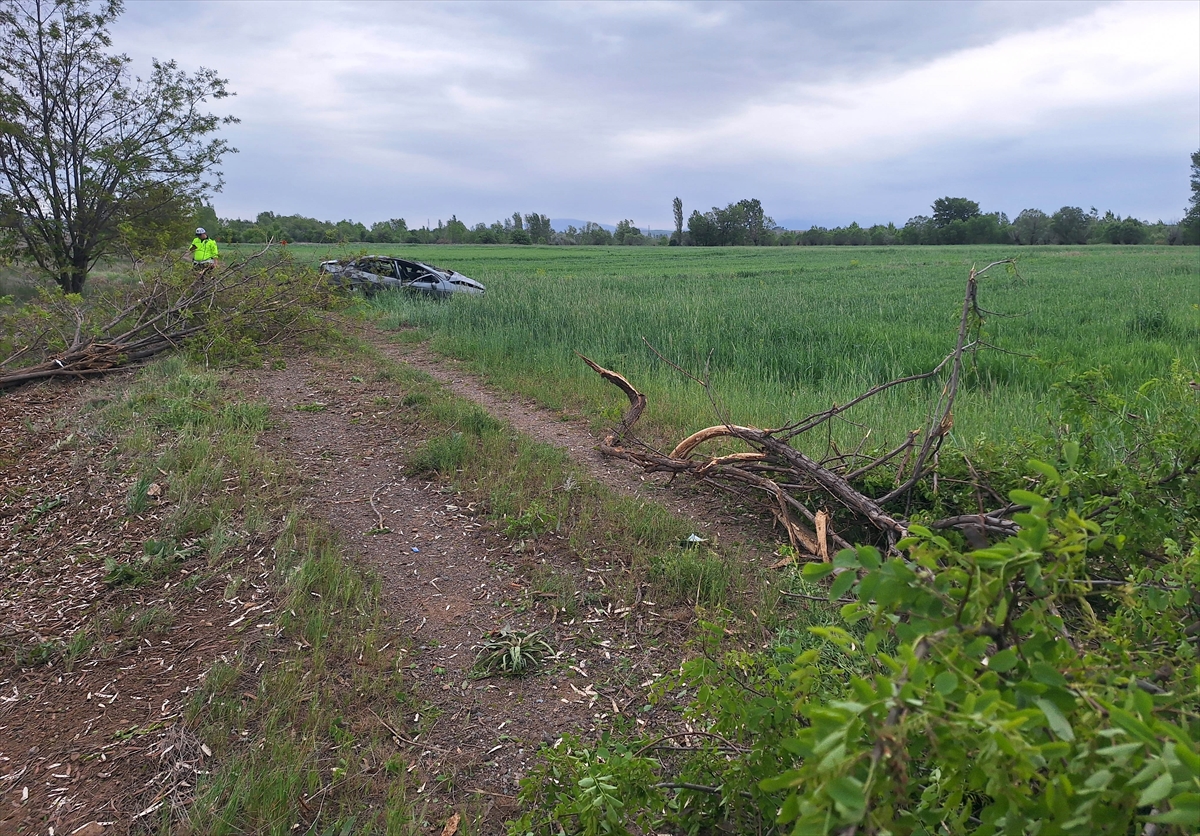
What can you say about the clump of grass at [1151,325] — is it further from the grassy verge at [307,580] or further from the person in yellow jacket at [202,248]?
the person in yellow jacket at [202,248]

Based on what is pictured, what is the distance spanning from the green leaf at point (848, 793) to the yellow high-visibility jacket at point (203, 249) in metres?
15.0

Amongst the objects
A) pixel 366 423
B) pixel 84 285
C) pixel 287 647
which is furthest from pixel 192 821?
pixel 84 285

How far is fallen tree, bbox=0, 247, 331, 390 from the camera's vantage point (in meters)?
9.09

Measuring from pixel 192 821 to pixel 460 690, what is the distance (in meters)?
1.16

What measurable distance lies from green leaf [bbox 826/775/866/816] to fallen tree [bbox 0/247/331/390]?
33.5 feet

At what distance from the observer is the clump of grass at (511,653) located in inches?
137

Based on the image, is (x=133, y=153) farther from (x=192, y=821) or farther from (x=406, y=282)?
(x=192, y=821)

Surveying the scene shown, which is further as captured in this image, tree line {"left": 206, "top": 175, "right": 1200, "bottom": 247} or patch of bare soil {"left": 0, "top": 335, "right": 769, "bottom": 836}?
tree line {"left": 206, "top": 175, "right": 1200, "bottom": 247}

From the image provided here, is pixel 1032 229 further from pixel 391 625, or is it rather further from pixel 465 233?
pixel 391 625

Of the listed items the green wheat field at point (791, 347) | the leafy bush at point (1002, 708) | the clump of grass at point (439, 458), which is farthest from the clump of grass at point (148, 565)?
the leafy bush at point (1002, 708)

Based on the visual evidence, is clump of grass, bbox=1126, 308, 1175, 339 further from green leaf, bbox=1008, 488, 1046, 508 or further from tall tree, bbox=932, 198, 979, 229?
tall tree, bbox=932, 198, 979, 229

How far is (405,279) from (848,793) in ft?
60.3

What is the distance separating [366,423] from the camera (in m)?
7.20

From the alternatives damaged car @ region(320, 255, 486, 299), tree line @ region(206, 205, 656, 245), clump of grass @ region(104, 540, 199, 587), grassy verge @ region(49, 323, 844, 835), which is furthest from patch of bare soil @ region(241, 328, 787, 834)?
tree line @ region(206, 205, 656, 245)
